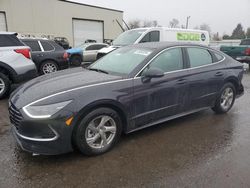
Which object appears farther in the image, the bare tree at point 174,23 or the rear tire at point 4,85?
the bare tree at point 174,23

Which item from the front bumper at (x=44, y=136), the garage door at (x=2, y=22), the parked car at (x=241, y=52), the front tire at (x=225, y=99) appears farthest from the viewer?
the garage door at (x=2, y=22)

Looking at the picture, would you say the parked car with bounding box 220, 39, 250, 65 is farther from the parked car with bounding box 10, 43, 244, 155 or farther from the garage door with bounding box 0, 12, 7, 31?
the garage door with bounding box 0, 12, 7, 31

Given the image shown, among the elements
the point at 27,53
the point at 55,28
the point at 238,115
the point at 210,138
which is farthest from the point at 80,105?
the point at 55,28

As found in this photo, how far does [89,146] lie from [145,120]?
101 cm

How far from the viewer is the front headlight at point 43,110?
2.75m

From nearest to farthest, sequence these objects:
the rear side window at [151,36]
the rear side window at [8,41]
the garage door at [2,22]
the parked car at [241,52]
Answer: the rear side window at [8,41]
the rear side window at [151,36]
the parked car at [241,52]
the garage door at [2,22]

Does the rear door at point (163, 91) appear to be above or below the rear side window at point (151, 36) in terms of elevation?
below

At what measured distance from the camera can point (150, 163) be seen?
302 centimetres

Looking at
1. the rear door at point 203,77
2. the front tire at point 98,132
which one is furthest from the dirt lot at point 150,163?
the rear door at point 203,77

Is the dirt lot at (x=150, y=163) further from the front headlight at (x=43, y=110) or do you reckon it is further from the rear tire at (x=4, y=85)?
the rear tire at (x=4, y=85)

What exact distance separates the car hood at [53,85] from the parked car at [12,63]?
2704 millimetres

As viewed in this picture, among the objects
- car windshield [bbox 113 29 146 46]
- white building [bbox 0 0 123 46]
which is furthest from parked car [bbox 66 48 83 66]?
white building [bbox 0 0 123 46]

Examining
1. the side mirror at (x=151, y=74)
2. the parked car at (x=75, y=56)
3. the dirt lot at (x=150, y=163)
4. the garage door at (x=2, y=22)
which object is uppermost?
the garage door at (x=2, y=22)

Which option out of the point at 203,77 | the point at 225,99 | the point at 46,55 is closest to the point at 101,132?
the point at 203,77
